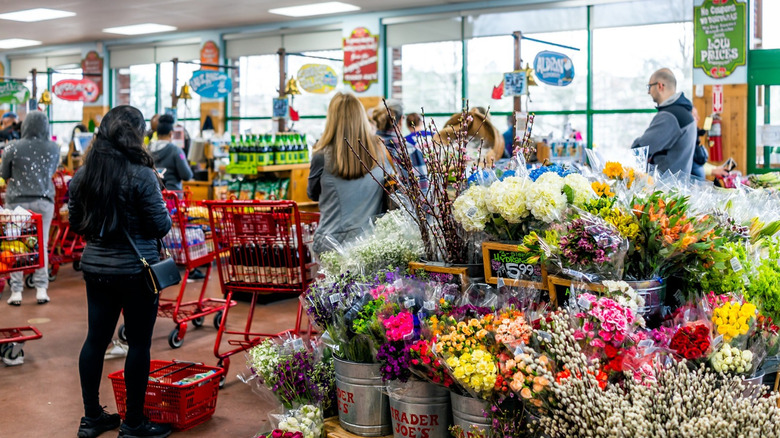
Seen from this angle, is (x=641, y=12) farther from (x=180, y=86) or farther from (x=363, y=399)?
(x=363, y=399)

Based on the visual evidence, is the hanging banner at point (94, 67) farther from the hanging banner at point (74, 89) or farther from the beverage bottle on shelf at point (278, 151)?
the beverage bottle on shelf at point (278, 151)

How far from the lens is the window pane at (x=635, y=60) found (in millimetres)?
9922

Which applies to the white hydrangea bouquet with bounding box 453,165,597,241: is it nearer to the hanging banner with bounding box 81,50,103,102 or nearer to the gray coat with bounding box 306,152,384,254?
the gray coat with bounding box 306,152,384,254

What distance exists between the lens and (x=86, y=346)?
3.62 metres

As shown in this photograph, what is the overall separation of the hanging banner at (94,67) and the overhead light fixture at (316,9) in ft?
18.1

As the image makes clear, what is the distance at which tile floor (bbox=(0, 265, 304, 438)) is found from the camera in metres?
3.93

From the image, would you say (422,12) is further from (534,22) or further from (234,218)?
(234,218)

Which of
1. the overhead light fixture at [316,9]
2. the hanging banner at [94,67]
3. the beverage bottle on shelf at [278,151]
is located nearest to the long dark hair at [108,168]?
the beverage bottle on shelf at [278,151]

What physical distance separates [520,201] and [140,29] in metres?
12.7

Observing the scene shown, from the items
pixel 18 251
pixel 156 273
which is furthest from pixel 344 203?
pixel 18 251

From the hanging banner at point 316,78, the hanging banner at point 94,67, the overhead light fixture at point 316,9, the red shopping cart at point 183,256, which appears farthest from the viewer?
the hanging banner at point 94,67

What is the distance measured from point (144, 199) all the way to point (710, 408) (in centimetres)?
248

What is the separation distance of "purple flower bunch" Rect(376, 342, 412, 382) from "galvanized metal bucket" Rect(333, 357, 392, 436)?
15 cm

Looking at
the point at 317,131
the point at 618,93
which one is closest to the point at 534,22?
the point at 618,93
